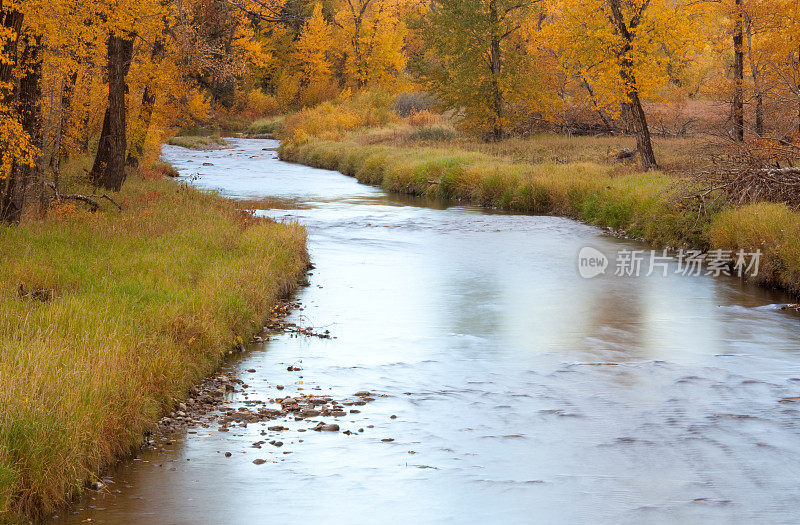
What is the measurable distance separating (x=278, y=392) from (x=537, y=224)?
48.0ft

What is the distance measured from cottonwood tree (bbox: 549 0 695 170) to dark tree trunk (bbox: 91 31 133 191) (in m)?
12.8

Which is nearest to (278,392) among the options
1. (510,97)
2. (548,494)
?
(548,494)

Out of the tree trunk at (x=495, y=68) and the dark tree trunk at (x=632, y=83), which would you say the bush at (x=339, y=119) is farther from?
the dark tree trunk at (x=632, y=83)

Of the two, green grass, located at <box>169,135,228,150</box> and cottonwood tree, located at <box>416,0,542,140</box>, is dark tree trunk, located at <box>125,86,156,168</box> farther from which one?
green grass, located at <box>169,135,228,150</box>

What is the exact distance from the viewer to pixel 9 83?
11289mm

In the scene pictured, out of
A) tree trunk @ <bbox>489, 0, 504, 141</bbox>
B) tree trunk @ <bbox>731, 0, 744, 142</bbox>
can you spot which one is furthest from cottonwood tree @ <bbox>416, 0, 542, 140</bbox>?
tree trunk @ <bbox>731, 0, 744, 142</bbox>

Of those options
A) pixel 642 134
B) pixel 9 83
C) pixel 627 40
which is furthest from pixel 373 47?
pixel 9 83

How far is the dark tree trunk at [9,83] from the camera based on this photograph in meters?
11.6

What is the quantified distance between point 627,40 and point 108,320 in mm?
19549

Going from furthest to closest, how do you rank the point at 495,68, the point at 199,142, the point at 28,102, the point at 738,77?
the point at 199,142
the point at 495,68
the point at 738,77
the point at 28,102

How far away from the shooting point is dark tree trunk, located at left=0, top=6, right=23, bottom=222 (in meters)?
11.6

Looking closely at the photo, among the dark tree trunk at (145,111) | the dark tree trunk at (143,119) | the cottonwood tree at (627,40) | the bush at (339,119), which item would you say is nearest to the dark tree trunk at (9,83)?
the dark tree trunk at (145,111)

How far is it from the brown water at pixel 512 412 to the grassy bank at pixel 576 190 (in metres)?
1.12

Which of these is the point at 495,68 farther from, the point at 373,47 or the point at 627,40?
the point at 373,47
